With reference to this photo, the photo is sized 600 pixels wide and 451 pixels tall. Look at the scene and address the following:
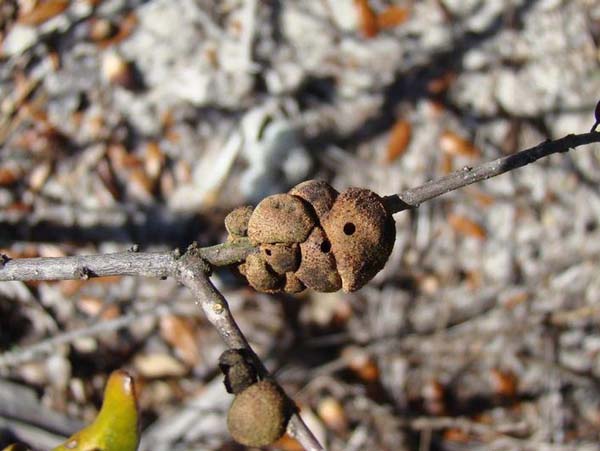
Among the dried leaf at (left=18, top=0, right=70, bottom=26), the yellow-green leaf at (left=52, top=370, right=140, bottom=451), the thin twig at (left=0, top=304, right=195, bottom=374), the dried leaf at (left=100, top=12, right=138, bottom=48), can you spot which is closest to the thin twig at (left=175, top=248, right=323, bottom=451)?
the yellow-green leaf at (left=52, top=370, right=140, bottom=451)

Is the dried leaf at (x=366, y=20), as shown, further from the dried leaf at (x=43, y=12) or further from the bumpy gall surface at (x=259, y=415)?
the bumpy gall surface at (x=259, y=415)

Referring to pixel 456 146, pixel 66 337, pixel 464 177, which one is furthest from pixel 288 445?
pixel 464 177

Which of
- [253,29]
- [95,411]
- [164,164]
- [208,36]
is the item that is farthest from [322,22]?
[95,411]

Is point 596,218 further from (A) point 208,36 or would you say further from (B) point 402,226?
(A) point 208,36

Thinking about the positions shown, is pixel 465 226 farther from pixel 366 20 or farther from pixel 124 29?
pixel 124 29

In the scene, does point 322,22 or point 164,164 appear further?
point 322,22

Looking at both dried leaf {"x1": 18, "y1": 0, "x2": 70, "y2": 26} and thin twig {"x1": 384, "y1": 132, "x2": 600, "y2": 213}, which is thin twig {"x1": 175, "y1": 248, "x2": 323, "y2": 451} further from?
dried leaf {"x1": 18, "y1": 0, "x2": 70, "y2": 26}

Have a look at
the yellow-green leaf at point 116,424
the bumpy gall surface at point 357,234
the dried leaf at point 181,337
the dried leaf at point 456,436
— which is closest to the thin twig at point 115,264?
the bumpy gall surface at point 357,234
